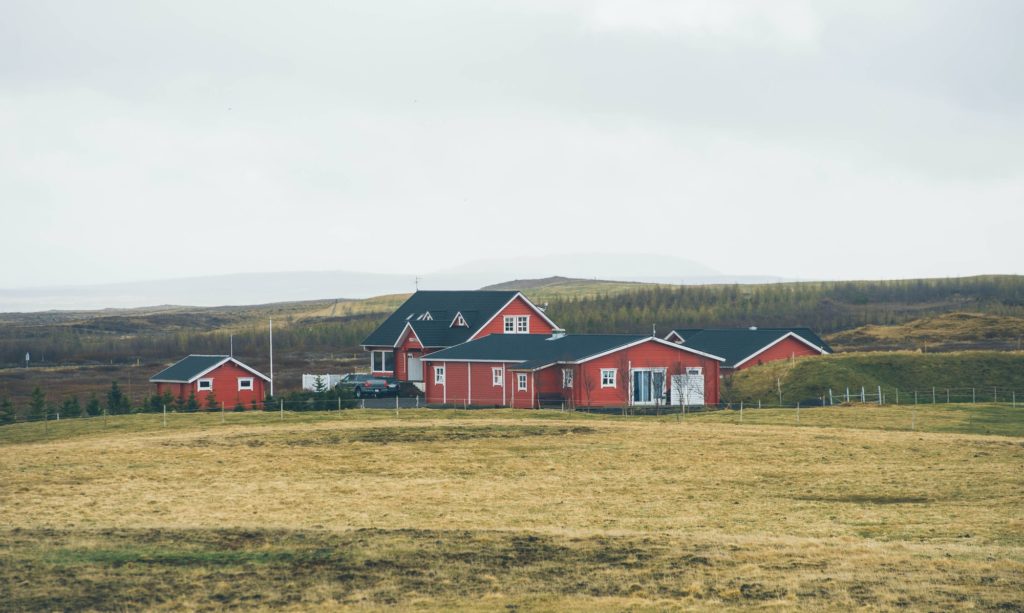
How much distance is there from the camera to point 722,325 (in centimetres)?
12556

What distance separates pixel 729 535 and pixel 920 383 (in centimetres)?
4949

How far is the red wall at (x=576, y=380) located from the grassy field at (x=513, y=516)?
9605 millimetres

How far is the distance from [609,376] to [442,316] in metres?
22.5

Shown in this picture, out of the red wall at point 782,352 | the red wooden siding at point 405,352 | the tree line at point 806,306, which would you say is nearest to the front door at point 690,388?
the red wall at point 782,352

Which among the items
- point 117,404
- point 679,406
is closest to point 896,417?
point 679,406

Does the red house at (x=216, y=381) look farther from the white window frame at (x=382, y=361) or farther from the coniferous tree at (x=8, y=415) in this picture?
the white window frame at (x=382, y=361)

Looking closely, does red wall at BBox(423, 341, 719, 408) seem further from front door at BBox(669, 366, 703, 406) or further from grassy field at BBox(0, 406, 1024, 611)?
grassy field at BBox(0, 406, 1024, 611)

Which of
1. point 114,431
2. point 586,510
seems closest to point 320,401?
point 114,431

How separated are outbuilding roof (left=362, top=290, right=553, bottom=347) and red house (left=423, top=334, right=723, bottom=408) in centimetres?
1083

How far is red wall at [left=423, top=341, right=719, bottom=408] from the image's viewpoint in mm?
66000

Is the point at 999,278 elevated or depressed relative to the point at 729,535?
elevated

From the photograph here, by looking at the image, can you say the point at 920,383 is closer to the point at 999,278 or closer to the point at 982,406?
the point at 982,406

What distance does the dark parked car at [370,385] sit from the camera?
77.3m

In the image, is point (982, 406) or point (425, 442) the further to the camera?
point (982, 406)
